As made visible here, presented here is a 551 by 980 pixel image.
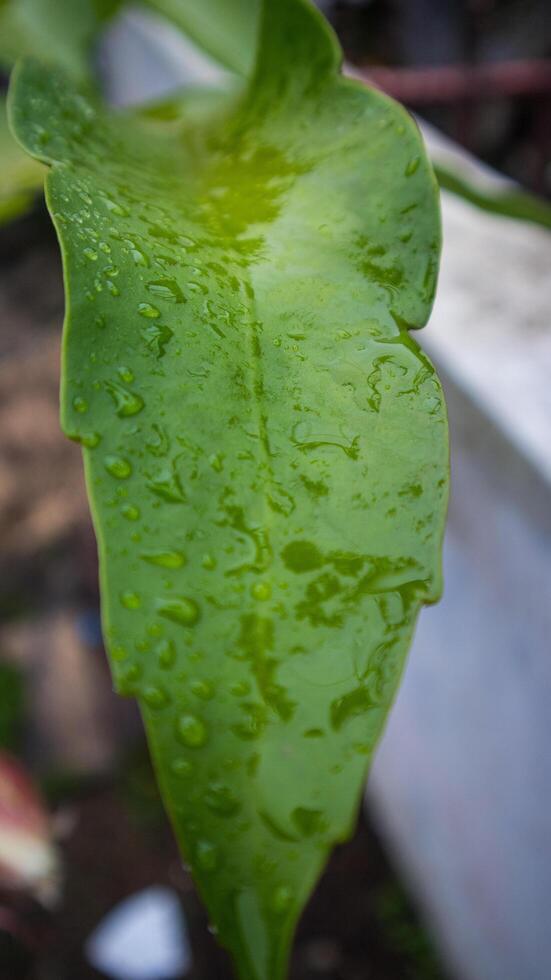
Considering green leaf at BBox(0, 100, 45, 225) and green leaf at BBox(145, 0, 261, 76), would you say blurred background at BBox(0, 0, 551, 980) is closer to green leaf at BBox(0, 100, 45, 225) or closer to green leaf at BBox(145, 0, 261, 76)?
green leaf at BBox(0, 100, 45, 225)

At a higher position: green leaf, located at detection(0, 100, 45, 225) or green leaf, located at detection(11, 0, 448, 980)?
green leaf, located at detection(0, 100, 45, 225)

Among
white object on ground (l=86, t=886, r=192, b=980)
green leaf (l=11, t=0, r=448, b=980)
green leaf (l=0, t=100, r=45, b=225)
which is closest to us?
green leaf (l=11, t=0, r=448, b=980)

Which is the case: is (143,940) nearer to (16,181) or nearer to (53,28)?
(16,181)

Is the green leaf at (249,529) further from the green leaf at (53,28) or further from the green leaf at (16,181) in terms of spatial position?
the green leaf at (53,28)

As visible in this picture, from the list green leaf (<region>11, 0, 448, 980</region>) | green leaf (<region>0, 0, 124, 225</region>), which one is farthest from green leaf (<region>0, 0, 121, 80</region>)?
green leaf (<region>11, 0, 448, 980</region>)

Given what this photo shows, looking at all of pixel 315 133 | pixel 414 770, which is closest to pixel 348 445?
pixel 315 133

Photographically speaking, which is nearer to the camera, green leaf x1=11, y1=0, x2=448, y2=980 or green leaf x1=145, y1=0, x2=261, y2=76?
green leaf x1=11, y1=0, x2=448, y2=980
